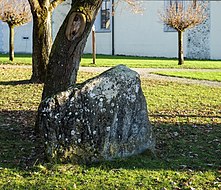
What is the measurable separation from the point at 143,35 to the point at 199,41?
3.90 meters

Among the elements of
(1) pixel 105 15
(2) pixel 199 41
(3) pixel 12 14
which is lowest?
(2) pixel 199 41

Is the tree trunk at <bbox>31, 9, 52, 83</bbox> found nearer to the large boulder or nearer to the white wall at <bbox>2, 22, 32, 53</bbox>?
the large boulder

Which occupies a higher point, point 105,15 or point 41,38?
point 105,15

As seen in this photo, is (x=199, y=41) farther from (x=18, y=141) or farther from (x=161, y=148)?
(x=18, y=141)

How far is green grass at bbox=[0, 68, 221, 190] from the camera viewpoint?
5.28 m

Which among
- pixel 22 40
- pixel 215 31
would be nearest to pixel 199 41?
pixel 215 31

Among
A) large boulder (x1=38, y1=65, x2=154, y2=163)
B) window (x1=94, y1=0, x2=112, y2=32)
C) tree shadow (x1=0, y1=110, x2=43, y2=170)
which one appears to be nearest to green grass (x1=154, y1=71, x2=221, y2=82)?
tree shadow (x1=0, y1=110, x2=43, y2=170)

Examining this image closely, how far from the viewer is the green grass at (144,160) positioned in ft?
17.3

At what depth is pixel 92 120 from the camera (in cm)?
575

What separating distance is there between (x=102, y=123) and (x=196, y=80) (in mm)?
10288

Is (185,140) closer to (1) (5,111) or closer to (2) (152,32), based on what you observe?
(1) (5,111)

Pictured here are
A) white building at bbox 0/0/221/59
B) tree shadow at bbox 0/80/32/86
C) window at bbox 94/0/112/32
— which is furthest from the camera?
window at bbox 94/0/112/32

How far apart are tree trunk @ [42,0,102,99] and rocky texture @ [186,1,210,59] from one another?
71.4 feet

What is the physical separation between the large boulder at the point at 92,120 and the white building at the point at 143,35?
2276 centimetres
